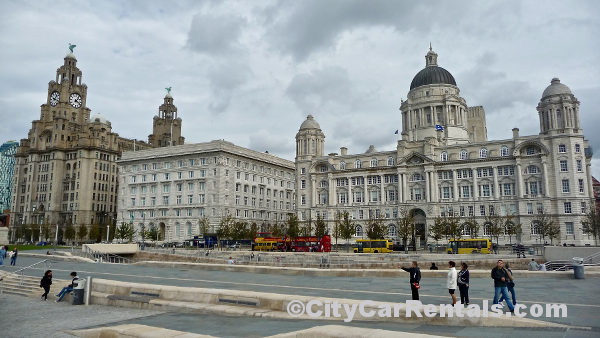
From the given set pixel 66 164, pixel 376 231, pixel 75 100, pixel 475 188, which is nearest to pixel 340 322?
pixel 376 231

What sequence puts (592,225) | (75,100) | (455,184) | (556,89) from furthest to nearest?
(75,100)
(455,184)
(556,89)
(592,225)

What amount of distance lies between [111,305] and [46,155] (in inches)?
4510

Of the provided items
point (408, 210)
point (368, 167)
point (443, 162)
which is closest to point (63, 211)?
point (368, 167)

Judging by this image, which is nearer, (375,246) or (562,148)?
(375,246)

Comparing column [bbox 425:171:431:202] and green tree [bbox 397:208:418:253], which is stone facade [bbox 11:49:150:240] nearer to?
green tree [bbox 397:208:418:253]

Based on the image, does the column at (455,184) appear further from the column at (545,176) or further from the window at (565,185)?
the window at (565,185)

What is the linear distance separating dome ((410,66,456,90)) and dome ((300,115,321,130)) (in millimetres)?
26056

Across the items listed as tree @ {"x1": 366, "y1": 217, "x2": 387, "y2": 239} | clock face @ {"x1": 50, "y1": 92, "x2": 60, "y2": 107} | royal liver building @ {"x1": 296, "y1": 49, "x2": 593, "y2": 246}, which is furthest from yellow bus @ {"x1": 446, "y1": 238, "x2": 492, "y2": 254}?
clock face @ {"x1": 50, "y1": 92, "x2": 60, "y2": 107}

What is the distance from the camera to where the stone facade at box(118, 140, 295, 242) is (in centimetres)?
8769

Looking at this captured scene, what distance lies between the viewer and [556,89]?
2891 inches

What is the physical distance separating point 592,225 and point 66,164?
11649 cm

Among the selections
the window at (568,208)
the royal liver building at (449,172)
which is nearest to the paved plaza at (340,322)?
the window at (568,208)

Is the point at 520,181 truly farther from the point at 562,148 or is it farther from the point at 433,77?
the point at 433,77

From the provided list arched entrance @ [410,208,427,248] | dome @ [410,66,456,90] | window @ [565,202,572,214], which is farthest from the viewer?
dome @ [410,66,456,90]
